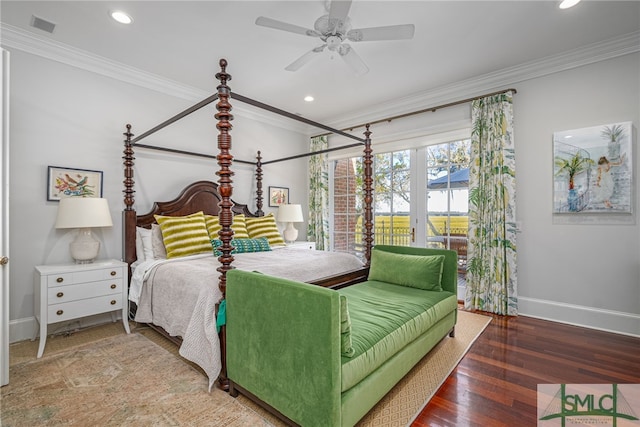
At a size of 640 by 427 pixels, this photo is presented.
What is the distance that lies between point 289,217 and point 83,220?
2598 millimetres

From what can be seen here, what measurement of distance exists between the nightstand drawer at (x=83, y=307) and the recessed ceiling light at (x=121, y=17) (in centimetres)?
245

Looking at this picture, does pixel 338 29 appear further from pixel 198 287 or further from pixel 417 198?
pixel 417 198

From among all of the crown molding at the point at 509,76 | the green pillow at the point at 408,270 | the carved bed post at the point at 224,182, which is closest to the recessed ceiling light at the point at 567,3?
the crown molding at the point at 509,76

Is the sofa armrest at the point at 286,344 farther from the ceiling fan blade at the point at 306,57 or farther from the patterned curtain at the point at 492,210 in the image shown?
the patterned curtain at the point at 492,210

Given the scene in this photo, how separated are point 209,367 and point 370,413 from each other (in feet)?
3.54

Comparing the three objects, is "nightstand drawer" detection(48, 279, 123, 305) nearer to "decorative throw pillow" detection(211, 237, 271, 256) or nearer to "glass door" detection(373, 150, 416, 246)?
"decorative throw pillow" detection(211, 237, 271, 256)

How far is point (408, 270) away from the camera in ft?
8.99

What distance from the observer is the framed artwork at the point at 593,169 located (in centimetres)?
286

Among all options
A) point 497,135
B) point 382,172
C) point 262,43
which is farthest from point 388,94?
point 262,43

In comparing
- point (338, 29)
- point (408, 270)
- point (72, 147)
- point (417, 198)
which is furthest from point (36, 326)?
point (417, 198)

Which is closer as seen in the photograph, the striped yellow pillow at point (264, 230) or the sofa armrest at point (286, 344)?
the sofa armrest at point (286, 344)

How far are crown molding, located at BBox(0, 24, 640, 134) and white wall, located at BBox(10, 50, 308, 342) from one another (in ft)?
0.27

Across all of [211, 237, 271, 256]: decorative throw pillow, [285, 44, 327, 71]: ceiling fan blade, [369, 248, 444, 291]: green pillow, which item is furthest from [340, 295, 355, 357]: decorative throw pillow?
[211, 237, 271, 256]: decorative throw pillow

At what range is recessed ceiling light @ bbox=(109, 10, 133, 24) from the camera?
94.2 inches
